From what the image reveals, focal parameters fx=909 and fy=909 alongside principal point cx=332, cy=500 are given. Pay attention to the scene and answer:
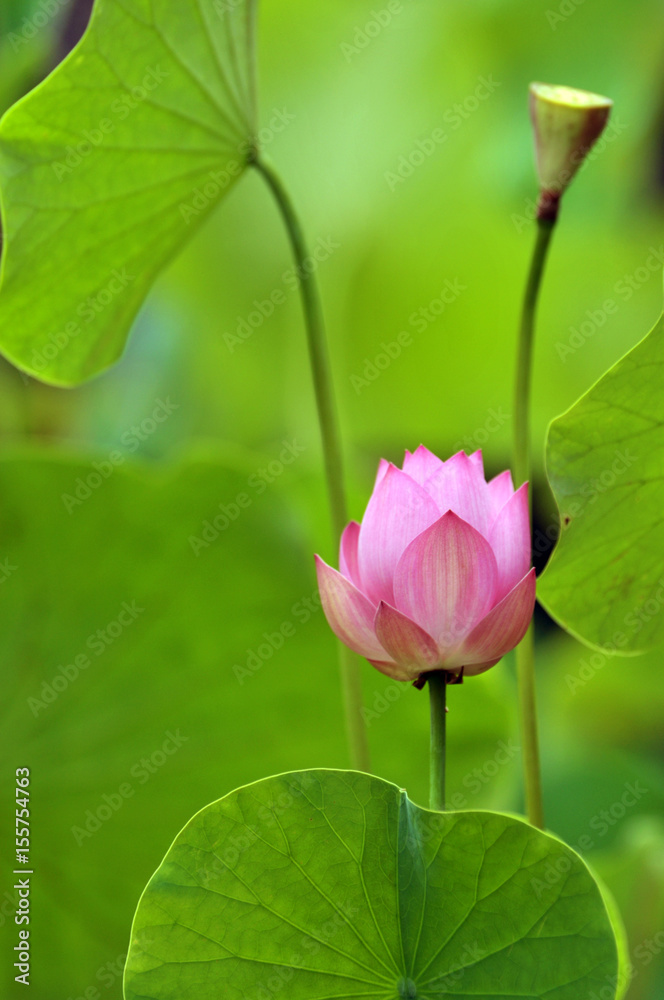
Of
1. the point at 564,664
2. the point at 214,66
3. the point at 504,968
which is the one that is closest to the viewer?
the point at 504,968

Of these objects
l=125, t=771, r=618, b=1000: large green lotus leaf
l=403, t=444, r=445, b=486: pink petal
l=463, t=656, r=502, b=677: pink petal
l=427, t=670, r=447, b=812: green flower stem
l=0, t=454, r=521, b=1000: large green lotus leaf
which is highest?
l=403, t=444, r=445, b=486: pink petal

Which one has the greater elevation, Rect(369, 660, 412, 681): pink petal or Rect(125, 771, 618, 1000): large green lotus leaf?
Rect(369, 660, 412, 681): pink petal

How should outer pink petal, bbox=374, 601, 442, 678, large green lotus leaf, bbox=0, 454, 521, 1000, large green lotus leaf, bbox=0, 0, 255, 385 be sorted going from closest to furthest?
1. outer pink petal, bbox=374, 601, 442, 678
2. large green lotus leaf, bbox=0, 0, 255, 385
3. large green lotus leaf, bbox=0, 454, 521, 1000

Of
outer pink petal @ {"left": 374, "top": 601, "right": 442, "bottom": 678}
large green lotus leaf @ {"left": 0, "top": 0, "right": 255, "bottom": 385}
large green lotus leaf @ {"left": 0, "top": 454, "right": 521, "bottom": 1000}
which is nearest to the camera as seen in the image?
outer pink petal @ {"left": 374, "top": 601, "right": 442, "bottom": 678}

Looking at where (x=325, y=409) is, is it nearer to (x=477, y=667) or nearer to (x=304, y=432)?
(x=477, y=667)

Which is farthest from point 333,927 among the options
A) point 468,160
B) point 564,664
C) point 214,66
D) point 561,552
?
point 468,160

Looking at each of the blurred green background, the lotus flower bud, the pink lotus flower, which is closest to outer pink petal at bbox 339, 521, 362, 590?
the pink lotus flower

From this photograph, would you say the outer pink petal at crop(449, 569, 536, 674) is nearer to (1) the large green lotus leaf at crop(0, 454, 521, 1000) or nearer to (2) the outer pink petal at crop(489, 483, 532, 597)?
(2) the outer pink petal at crop(489, 483, 532, 597)

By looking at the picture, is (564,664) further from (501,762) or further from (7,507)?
(7,507)
